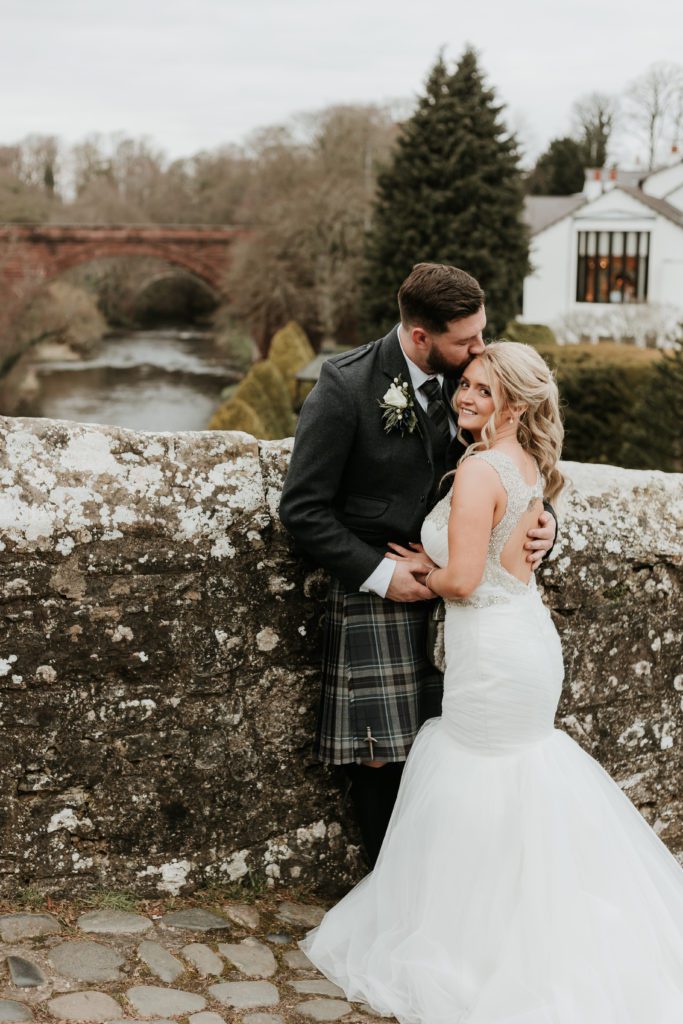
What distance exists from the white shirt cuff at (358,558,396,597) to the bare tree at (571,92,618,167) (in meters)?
63.5

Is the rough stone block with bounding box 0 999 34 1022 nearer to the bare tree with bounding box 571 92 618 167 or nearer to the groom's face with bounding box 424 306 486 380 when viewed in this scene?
the groom's face with bounding box 424 306 486 380

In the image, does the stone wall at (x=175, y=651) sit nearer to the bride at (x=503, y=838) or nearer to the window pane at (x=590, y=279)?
the bride at (x=503, y=838)

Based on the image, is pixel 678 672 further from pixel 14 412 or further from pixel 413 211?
pixel 14 412

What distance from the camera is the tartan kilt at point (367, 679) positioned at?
10.3ft

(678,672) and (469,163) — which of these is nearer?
(678,672)

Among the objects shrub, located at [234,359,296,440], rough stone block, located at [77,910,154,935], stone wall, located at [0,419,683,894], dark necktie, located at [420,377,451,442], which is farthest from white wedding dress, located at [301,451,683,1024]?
shrub, located at [234,359,296,440]

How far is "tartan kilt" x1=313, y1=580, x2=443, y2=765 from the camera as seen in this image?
314 cm

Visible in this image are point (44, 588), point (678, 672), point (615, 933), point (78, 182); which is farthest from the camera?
point (78, 182)

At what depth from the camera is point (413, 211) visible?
107 feet

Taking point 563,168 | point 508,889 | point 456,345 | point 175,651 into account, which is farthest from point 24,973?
point 563,168

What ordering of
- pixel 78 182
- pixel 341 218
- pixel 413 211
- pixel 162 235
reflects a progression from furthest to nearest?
1. pixel 78 182
2. pixel 162 235
3. pixel 341 218
4. pixel 413 211

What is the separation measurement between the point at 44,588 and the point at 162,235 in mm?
52381

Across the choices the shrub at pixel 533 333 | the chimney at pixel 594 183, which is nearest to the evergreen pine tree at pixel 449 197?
the shrub at pixel 533 333

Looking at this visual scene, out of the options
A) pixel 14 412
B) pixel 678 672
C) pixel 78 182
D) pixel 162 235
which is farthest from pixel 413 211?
pixel 78 182
